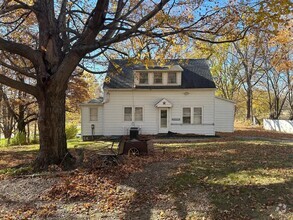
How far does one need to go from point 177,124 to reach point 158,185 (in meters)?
14.4

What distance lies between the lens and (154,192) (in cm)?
589

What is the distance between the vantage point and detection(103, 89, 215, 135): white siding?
20.5 metres

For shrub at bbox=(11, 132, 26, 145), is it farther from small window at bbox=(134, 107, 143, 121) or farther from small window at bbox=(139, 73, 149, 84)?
small window at bbox=(139, 73, 149, 84)

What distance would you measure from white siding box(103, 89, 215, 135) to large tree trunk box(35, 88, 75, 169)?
12104 mm

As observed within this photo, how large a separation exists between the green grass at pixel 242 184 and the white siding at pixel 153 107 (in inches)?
454

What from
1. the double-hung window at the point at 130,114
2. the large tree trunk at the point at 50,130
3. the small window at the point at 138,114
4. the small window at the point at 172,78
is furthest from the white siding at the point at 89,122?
the large tree trunk at the point at 50,130

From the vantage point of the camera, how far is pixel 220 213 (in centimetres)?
472

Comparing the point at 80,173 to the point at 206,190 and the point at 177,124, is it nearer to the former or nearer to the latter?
the point at 206,190

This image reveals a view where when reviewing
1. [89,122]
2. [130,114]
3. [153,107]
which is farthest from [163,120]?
[89,122]

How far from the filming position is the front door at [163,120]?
811 inches

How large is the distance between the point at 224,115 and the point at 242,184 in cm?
1755

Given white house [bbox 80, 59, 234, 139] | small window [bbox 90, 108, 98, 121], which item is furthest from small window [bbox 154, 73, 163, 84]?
small window [bbox 90, 108, 98, 121]

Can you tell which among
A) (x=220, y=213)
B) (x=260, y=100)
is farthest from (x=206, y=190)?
(x=260, y=100)

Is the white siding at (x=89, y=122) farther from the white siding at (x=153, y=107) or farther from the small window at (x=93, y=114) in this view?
the white siding at (x=153, y=107)
